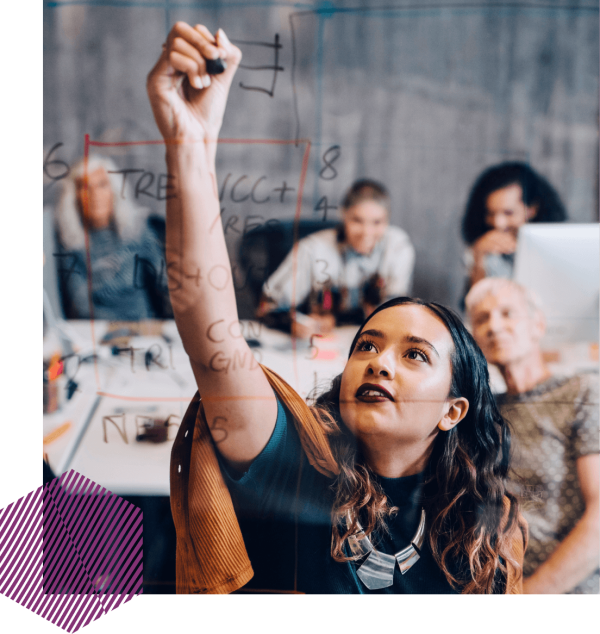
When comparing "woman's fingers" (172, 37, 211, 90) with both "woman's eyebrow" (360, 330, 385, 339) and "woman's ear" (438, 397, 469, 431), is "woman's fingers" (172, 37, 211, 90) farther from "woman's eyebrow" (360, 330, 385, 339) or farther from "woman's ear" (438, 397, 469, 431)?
"woman's ear" (438, 397, 469, 431)

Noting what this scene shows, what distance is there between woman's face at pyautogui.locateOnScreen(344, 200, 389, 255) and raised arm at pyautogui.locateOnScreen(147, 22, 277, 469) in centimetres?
31

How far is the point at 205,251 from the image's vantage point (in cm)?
125

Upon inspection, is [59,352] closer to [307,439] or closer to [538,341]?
[307,439]

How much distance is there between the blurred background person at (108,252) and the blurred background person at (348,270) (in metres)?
0.28

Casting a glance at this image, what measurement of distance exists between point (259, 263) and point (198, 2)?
0.64m

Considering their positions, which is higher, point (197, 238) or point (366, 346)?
point (197, 238)

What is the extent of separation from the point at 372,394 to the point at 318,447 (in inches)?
7.7

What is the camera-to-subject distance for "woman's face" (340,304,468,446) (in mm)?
1267

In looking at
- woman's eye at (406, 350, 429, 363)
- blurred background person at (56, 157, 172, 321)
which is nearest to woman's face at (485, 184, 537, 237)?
woman's eye at (406, 350, 429, 363)

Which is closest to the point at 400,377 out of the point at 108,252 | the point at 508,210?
the point at 508,210

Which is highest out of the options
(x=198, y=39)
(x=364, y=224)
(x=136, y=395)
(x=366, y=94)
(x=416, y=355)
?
(x=198, y=39)

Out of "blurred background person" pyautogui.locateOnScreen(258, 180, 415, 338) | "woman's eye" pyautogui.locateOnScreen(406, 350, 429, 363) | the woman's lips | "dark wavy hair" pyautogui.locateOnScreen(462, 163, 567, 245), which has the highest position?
"dark wavy hair" pyautogui.locateOnScreen(462, 163, 567, 245)

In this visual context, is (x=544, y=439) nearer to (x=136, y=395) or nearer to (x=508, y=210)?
(x=508, y=210)

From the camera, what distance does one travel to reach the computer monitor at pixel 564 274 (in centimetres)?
129
